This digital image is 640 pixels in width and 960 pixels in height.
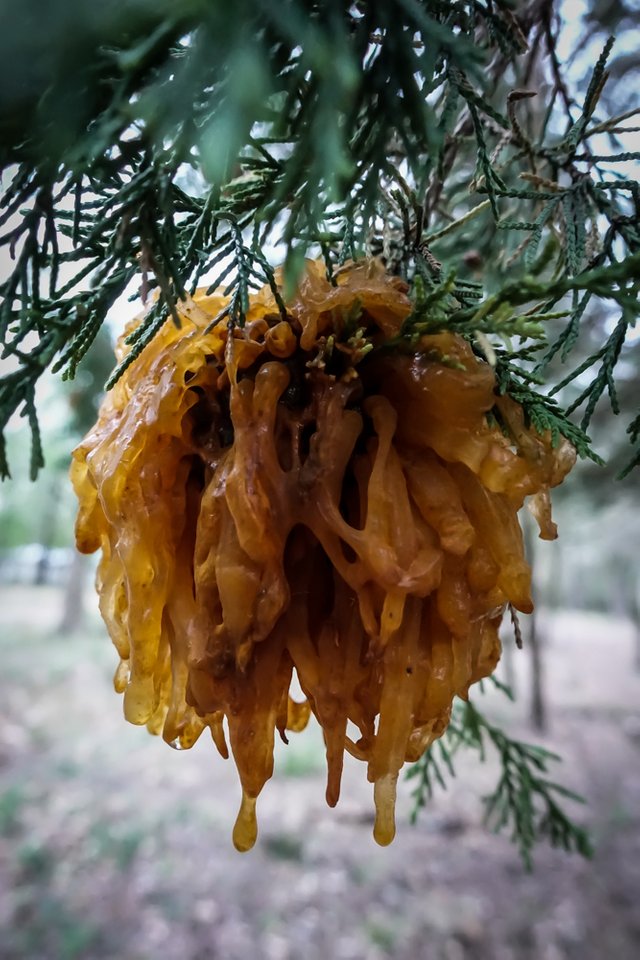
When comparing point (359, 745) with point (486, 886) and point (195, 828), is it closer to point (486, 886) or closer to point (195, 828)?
point (486, 886)

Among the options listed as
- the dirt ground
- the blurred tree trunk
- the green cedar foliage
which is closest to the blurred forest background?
the dirt ground

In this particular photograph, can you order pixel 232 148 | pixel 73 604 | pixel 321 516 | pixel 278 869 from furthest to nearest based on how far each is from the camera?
pixel 73 604, pixel 278 869, pixel 321 516, pixel 232 148

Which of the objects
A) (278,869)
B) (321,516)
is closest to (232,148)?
(321,516)

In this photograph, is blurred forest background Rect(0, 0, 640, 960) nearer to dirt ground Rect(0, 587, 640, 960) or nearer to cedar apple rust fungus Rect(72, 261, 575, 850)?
dirt ground Rect(0, 587, 640, 960)

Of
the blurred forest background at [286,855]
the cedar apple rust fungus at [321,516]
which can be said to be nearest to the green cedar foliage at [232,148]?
the cedar apple rust fungus at [321,516]

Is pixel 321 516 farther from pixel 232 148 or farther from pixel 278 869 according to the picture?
pixel 278 869

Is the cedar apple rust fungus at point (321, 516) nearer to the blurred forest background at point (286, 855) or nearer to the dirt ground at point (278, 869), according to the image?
the blurred forest background at point (286, 855)

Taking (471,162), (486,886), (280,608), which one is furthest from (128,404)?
(486,886)

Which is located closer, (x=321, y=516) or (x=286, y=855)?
(x=321, y=516)

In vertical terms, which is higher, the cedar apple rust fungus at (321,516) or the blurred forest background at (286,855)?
the cedar apple rust fungus at (321,516)
